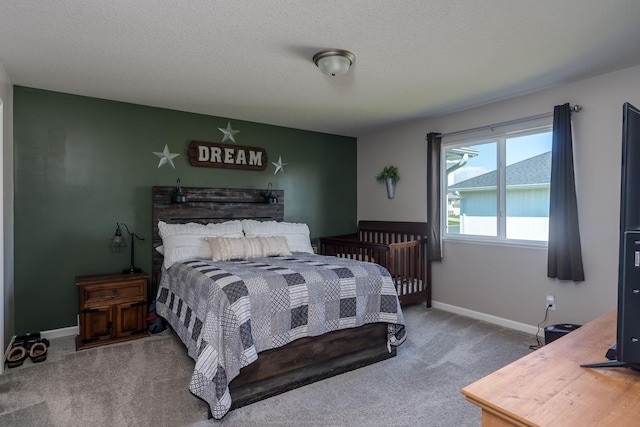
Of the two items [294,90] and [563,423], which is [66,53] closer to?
[294,90]

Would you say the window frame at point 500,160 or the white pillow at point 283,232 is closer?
the window frame at point 500,160

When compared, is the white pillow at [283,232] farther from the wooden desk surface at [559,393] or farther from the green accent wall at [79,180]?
the wooden desk surface at [559,393]

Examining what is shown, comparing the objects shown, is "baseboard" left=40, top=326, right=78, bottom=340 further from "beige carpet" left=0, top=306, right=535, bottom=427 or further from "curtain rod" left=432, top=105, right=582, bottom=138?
"curtain rod" left=432, top=105, right=582, bottom=138

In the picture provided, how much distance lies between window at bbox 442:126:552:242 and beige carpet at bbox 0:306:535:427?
45.7 inches

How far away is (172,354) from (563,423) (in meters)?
2.98

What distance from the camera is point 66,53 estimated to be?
8.39ft

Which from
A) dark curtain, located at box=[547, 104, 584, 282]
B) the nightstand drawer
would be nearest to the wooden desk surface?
dark curtain, located at box=[547, 104, 584, 282]

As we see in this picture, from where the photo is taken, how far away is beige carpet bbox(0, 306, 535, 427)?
2.09 metres

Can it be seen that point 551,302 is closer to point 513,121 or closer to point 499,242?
point 499,242

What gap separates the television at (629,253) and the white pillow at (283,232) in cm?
327

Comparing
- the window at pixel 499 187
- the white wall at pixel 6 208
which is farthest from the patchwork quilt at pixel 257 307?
the window at pixel 499 187

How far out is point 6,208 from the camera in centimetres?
299

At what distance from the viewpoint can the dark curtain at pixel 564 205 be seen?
3.08m

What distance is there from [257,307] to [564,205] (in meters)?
2.79
